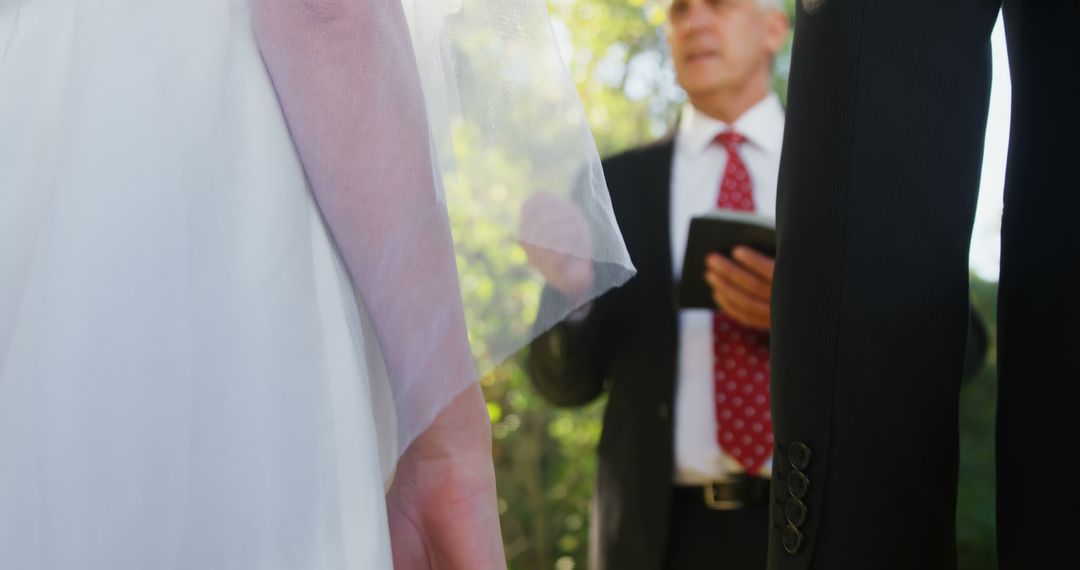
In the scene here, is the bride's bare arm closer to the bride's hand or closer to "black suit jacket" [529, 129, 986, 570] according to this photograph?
the bride's hand

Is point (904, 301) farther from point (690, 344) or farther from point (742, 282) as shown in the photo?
point (690, 344)

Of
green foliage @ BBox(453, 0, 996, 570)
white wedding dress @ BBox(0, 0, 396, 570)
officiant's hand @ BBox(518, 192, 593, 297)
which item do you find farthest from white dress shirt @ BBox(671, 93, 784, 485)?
green foliage @ BBox(453, 0, 996, 570)

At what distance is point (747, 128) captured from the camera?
117 inches

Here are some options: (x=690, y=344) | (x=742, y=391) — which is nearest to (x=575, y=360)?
(x=690, y=344)

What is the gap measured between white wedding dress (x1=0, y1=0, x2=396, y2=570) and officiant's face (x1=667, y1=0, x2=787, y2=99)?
2.13 m

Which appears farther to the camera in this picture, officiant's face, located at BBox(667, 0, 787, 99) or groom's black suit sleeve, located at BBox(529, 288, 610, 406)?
officiant's face, located at BBox(667, 0, 787, 99)

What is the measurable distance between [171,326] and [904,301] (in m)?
0.73

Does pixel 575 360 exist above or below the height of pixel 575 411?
above

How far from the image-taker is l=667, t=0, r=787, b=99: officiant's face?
305 centimetres

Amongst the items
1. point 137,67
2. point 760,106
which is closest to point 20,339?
point 137,67

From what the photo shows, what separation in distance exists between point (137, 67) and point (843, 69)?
0.71m

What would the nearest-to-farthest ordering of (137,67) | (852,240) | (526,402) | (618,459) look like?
(137,67) → (852,240) → (618,459) → (526,402)

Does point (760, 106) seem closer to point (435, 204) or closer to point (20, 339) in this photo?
point (435, 204)

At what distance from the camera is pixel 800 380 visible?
1177mm
